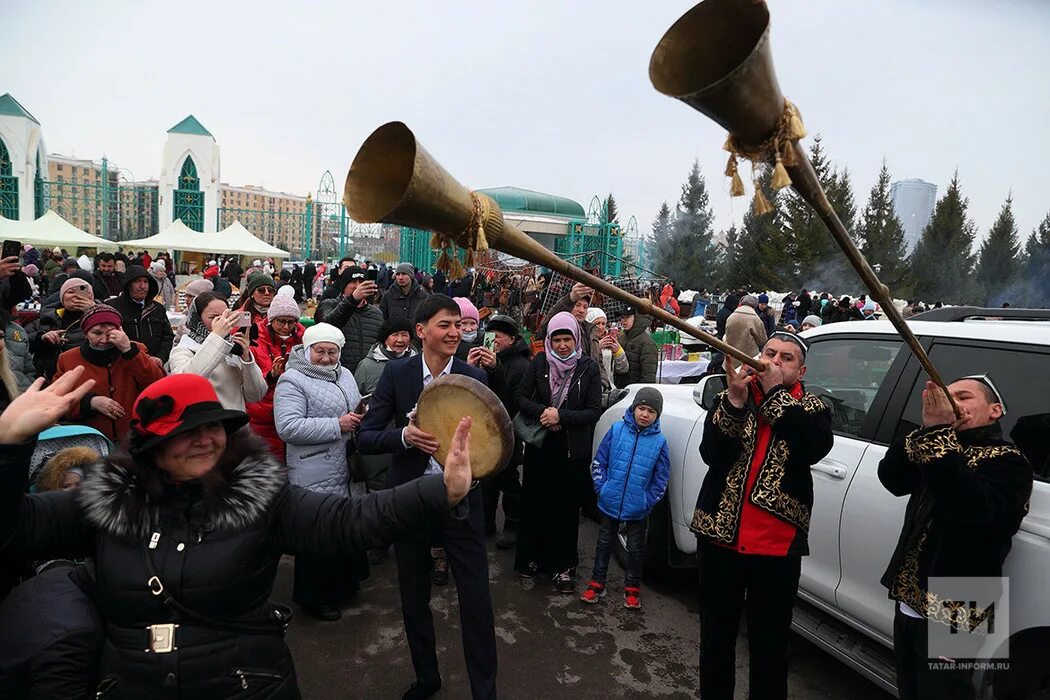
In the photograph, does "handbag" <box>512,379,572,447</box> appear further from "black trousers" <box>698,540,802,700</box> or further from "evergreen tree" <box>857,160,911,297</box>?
"evergreen tree" <box>857,160,911,297</box>

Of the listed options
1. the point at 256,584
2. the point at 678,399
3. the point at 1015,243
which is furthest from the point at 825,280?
the point at 256,584

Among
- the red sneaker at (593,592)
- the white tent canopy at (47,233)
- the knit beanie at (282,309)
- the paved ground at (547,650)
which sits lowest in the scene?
the paved ground at (547,650)

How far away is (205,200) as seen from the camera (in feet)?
97.2

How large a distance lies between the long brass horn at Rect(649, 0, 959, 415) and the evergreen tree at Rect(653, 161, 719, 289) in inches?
1913

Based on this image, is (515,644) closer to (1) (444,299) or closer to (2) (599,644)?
(2) (599,644)

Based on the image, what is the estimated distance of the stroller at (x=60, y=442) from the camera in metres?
3.45

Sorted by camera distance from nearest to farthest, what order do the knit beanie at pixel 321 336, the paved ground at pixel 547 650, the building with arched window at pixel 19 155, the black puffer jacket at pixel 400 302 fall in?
the paved ground at pixel 547 650 < the knit beanie at pixel 321 336 < the black puffer jacket at pixel 400 302 < the building with arched window at pixel 19 155

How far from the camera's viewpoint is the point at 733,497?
3051 millimetres

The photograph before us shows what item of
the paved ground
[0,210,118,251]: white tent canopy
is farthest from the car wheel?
[0,210,118,251]: white tent canopy

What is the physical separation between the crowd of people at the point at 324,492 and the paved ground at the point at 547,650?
0.60ft

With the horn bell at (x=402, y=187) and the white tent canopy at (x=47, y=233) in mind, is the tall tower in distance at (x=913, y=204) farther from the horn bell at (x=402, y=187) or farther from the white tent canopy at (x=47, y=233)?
the horn bell at (x=402, y=187)

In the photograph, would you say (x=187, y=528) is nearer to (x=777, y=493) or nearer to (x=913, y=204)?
(x=777, y=493)

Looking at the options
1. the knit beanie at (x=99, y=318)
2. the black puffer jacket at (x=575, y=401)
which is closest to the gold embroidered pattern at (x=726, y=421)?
the black puffer jacket at (x=575, y=401)

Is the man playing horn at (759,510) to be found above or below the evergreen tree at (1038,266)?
below
